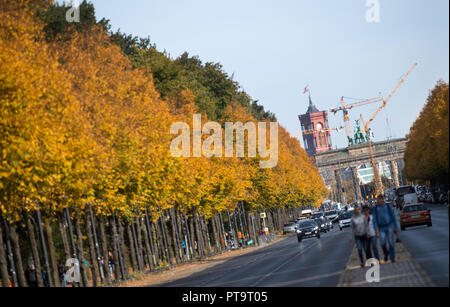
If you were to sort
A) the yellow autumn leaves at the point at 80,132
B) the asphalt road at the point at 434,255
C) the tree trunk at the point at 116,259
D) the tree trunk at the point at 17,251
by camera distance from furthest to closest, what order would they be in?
the tree trunk at the point at 116,259 → the tree trunk at the point at 17,251 → the yellow autumn leaves at the point at 80,132 → the asphalt road at the point at 434,255

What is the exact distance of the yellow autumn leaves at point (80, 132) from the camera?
1287 inches

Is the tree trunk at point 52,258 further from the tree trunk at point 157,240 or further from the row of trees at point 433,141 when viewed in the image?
the row of trees at point 433,141

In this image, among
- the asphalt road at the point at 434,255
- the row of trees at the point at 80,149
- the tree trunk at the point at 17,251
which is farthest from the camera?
the tree trunk at the point at 17,251

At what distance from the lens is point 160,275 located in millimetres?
50562

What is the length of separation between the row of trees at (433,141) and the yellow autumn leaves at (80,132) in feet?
88.3

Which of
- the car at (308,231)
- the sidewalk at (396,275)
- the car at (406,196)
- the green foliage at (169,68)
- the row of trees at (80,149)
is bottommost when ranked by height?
the sidewalk at (396,275)

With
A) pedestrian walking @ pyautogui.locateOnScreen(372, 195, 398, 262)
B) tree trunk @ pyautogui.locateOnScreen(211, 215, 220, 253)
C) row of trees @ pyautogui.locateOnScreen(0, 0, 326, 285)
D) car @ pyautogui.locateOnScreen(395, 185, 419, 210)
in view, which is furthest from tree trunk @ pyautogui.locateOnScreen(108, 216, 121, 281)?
car @ pyautogui.locateOnScreen(395, 185, 419, 210)

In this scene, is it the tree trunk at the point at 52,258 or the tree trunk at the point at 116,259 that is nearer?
the tree trunk at the point at 52,258

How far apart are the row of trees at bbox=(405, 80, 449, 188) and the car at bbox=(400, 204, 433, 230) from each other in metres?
22.6

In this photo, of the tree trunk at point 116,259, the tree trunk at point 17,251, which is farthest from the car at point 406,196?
the tree trunk at point 17,251

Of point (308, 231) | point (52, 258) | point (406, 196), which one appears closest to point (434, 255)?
point (52, 258)

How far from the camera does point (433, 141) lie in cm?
9256

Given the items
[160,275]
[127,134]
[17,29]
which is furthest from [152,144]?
[17,29]

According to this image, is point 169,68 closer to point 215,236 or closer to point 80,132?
point 215,236
